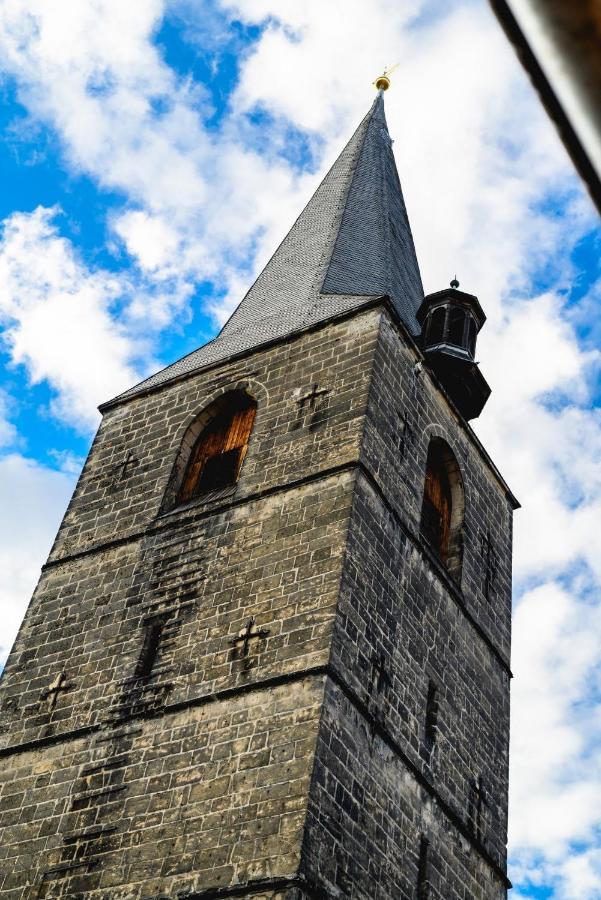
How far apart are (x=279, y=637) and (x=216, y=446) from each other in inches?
174

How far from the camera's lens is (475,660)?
50.0ft

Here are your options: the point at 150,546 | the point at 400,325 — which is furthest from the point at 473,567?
the point at 150,546

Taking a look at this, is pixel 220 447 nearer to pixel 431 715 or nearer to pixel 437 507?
pixel 437 507

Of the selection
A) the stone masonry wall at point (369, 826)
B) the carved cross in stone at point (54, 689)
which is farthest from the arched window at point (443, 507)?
the carved cross in stone at point (54, 689)

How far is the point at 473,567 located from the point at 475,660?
150cm

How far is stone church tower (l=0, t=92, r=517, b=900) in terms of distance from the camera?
11188 mm

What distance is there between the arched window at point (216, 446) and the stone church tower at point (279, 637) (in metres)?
0.04

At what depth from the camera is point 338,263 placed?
19.0m

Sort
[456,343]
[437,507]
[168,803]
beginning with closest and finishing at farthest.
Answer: [168,803]
[437,507]
[456,343]

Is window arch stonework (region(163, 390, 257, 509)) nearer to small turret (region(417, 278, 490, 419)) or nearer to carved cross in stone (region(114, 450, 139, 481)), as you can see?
carved cross in stone (region(114, 450, 139, 481))

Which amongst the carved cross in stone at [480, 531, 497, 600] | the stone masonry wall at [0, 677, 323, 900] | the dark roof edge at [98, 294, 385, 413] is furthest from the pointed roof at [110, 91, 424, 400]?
the stone masonry wall at [0, 677, 323, 900]

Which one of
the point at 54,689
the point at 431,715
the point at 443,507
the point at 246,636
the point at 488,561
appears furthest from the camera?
the point at 488,561

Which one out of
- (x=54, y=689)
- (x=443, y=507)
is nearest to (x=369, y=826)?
(x=54, y=689)

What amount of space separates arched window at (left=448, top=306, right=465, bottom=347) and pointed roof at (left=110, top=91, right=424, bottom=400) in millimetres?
618
